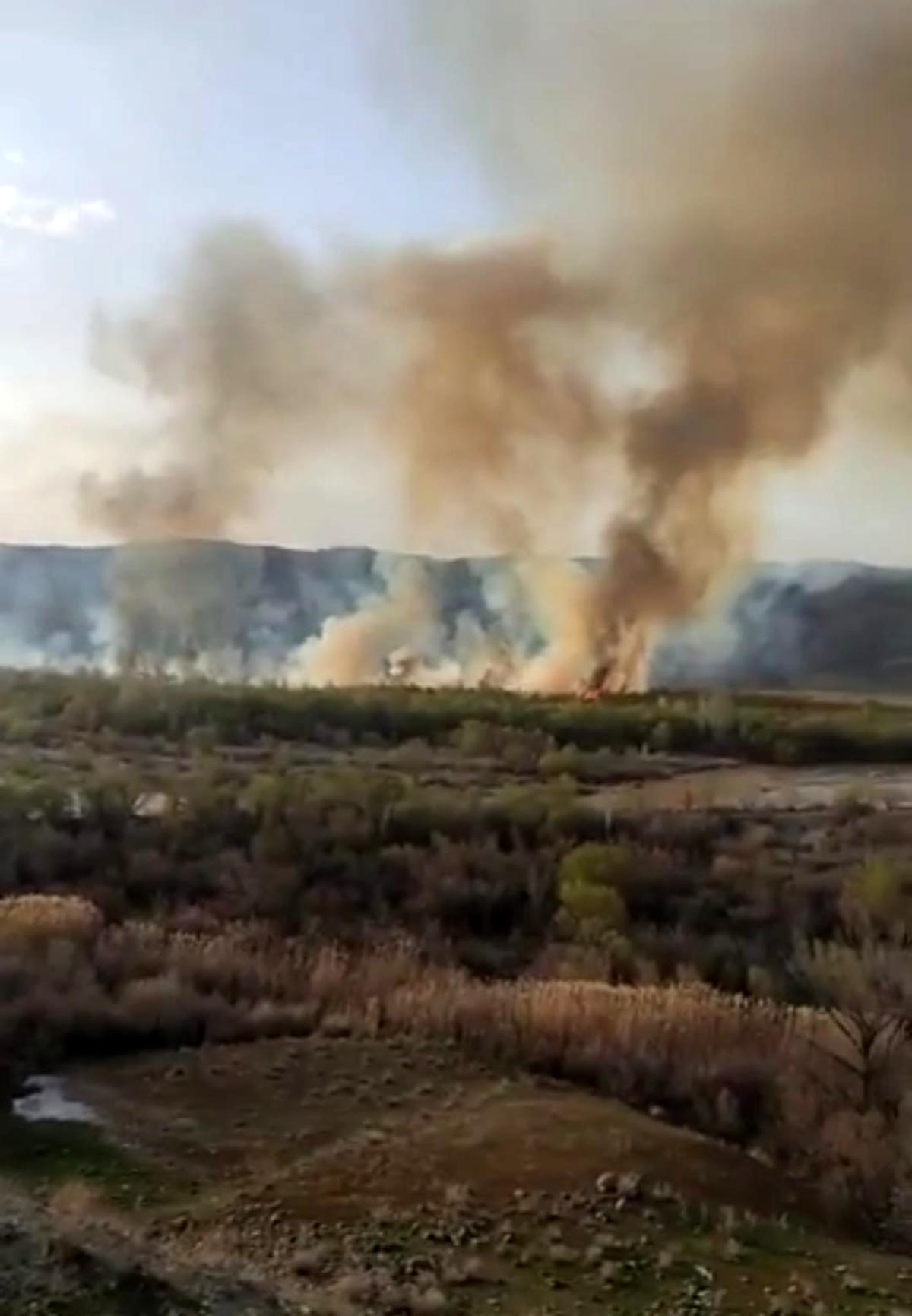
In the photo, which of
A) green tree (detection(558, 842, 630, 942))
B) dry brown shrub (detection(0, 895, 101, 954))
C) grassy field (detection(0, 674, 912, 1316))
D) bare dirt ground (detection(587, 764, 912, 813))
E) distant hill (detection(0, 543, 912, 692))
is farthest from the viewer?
distant hill (detection(0, 543, 912, 692))

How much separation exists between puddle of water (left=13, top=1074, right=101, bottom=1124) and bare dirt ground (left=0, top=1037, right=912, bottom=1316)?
0.14 m

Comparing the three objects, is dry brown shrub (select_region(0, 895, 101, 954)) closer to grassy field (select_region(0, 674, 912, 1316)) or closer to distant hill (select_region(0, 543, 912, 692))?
grassy field (select_region(0, 674, 912, 1316))

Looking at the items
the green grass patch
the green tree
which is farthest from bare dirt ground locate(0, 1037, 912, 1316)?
the green tree

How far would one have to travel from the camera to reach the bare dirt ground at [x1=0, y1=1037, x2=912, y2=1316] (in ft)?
28.0

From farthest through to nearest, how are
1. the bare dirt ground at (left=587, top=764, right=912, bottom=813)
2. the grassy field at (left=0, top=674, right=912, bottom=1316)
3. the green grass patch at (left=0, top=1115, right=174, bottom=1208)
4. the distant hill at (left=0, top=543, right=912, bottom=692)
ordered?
the distant hill at (left=0, top=543, right=912, bottom=692) → the bare dirt ground at (left=587, top=764, right=912, bottom=813) → the green grass patch at (left=0, top=1115, right=174, bottom=1208) → the grassy field at (left=0, top=674, right=912, bottom=1316)

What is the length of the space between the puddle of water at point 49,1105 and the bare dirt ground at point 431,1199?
0.14m

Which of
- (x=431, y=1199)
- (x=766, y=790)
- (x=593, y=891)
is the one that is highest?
(x=766, y=790)

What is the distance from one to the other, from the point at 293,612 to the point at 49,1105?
5600cm

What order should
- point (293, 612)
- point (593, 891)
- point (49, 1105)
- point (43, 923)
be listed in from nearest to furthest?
point (49, 1105) < point (43, 923) < point (593, 891) < point (293, 612)

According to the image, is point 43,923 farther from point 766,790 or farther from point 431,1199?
point 766,790

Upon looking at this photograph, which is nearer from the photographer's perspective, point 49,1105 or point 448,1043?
point 49,1105

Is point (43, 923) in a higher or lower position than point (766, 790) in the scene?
lower

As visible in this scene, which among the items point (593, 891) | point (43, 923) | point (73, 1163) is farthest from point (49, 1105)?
point (593, 891)

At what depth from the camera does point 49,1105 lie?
40.0ft
